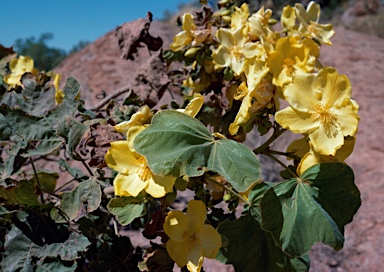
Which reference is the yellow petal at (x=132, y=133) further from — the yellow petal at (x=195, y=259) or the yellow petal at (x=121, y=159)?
the yellow petal at (x=195, y=259)

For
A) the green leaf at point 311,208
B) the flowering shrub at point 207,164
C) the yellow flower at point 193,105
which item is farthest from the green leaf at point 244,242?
the yellow flower at point 193,105

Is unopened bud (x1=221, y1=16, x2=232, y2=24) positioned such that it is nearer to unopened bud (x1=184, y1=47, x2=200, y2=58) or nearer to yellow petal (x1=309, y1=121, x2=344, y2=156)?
unopened bud (x1=184, y1=47, x2=200, y2=58)

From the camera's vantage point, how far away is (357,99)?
3.46 m

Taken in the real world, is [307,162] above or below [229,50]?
below

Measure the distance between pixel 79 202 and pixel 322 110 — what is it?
0.50 meters

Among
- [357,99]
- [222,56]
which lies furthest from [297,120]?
[357,99]

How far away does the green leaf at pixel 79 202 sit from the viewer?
2.88 feet

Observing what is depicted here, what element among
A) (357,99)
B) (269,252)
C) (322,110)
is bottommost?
(357,99)

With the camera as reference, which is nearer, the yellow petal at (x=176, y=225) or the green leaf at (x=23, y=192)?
the yellow petal at (x=176, y=225)

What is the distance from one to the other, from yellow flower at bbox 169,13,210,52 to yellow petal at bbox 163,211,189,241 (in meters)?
0.49

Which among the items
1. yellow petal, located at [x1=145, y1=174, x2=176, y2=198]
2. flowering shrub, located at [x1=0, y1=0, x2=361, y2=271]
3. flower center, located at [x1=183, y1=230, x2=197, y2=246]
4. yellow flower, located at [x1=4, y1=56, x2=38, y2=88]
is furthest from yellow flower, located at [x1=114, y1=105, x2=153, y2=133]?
yellow flower, located at [x1=4, y1=56, x2=38, y2=88]

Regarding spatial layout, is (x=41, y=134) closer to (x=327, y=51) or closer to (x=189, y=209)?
(x=189, y=209)

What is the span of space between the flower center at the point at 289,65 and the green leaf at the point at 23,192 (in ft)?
1.88

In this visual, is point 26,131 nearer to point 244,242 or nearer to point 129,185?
point 129,185
